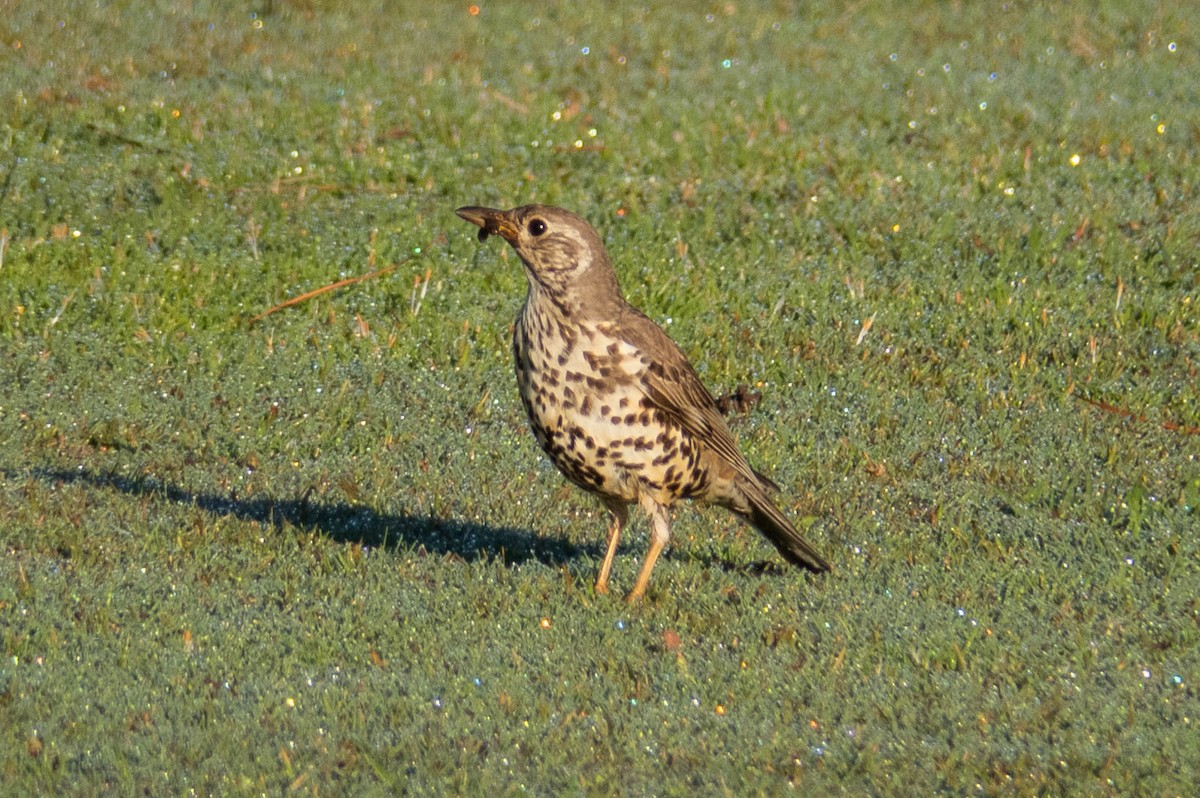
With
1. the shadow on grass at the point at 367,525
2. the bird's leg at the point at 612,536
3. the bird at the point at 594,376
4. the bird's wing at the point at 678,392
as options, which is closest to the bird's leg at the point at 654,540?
the bird at the point at 594,376

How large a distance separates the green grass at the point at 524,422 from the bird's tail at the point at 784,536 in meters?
0.08

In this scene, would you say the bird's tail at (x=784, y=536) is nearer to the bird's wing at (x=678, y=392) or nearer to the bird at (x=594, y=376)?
the bird's wing at (x=678, y=392)

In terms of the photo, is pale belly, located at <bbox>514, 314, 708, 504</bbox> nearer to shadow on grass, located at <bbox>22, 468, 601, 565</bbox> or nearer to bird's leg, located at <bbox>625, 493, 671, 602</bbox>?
bird's leg, located at <bbox>625, 493, 671, 602</bbox>

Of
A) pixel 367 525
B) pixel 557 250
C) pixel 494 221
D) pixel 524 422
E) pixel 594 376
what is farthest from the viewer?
pixel 524 422

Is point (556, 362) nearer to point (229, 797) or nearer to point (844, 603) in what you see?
point (844, 603)

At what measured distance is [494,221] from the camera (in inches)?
263

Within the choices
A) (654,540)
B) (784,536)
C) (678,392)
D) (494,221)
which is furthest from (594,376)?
(784,536)

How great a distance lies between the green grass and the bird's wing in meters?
0.54

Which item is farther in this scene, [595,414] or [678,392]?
[678,392]

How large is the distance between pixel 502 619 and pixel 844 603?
1326 millimetres

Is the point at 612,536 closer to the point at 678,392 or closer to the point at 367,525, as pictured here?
the point at 678,392

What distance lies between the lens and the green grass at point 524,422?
5844 mm

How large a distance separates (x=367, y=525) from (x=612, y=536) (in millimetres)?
1124

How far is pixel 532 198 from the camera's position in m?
11.3
